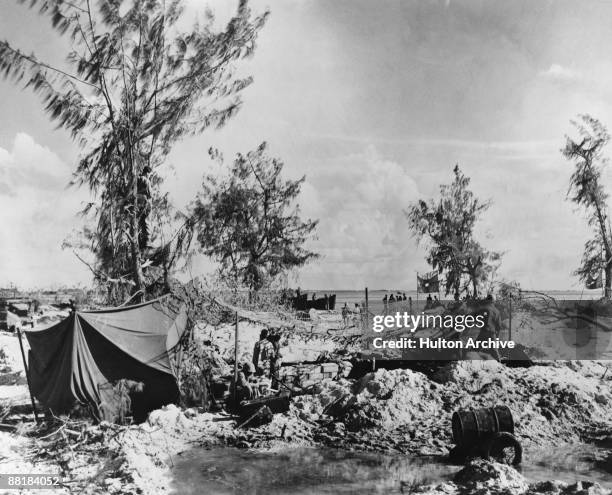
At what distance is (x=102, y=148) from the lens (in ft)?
45.3

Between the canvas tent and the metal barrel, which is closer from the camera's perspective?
the metal barrel

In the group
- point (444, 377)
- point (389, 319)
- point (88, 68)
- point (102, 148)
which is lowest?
point (444, 377)

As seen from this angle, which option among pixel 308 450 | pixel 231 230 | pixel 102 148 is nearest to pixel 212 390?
pixel 308 450

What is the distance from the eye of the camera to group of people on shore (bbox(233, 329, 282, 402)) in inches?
492

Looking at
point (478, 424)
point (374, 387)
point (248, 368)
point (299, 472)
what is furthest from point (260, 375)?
point (478, 424)

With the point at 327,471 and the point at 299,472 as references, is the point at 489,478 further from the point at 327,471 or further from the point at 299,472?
the point at 299,472

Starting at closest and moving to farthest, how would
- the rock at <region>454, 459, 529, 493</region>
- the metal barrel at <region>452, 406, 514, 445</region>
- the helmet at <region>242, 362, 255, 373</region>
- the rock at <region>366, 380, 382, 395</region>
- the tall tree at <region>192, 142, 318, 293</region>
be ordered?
the rock at <region>454, 459, 529, 493</region>
the metal barrel at <region>452, 406, 514, 445</region>
the rock at <region>366, 380, 382, 395</region>
the helmet at <region>242, 362, 255, 373</region>
the tall tree at <region>192, 142, 318, 293</region>

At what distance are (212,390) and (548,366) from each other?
917 centimetres

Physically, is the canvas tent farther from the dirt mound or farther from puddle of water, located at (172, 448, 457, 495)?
the dirt mound

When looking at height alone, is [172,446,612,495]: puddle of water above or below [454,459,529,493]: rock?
below

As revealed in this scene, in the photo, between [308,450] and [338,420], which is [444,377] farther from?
[308,450]

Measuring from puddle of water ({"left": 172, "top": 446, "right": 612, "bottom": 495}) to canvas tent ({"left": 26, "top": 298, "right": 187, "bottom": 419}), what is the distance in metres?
2.07

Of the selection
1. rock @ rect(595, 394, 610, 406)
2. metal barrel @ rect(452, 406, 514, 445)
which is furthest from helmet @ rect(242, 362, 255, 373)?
rock @ rect(595, 394, 610, 406)

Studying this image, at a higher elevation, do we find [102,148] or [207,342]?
[102,148]
